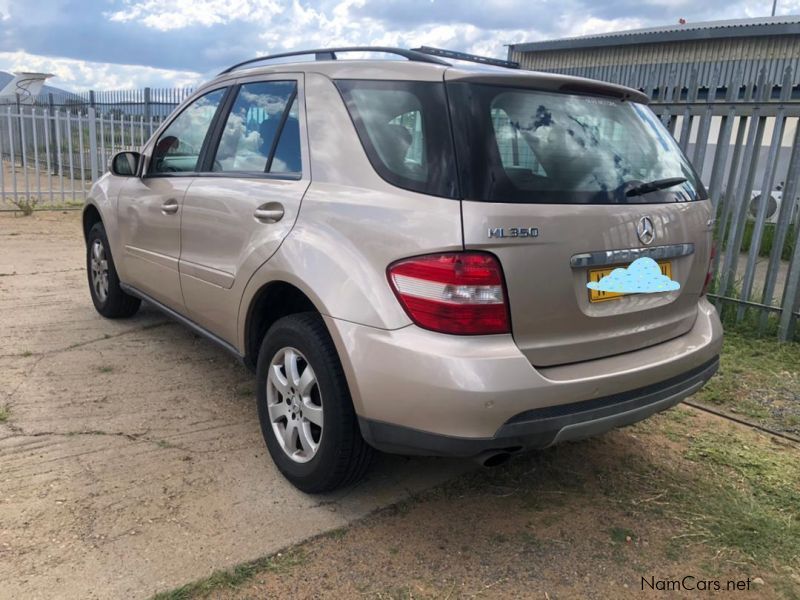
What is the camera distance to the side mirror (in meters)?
4.30

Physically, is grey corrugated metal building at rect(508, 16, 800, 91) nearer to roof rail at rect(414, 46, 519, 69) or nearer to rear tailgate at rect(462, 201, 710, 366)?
roof rail at rect(414, 46, 519, 69)

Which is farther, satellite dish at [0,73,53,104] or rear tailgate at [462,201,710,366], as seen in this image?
satellite dish at [0,73,53,104]

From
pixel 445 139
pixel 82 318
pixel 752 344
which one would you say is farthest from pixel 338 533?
pixel 752 344

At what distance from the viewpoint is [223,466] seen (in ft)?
10.2

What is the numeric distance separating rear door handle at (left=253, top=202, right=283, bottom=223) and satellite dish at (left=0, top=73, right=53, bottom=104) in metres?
18.6

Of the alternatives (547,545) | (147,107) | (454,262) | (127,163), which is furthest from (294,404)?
(147,107)

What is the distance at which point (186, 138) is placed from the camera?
4023 millimetres

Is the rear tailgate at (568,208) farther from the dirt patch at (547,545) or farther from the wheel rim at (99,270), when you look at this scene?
the wheel rim at (99,270)

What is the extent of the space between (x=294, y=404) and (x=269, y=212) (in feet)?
2.81

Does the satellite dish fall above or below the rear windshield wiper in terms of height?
above

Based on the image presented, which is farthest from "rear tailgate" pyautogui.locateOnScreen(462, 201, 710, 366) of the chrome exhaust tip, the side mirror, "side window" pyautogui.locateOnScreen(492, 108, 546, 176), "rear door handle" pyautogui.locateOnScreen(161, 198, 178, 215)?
the side mirror

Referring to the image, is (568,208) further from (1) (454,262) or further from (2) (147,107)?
(2) (147,107)

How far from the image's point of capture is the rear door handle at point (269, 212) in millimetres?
2912

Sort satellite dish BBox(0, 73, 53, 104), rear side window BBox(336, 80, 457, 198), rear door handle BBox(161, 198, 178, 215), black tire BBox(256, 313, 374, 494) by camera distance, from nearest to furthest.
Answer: rear side window BBox(336, 80, 457, 198) < black tire BBox(256, 313, 374, 494) < rear door handle BBox(161, 198, 178, 215) < satellite dish BBox(0, 73, 53, 104)
